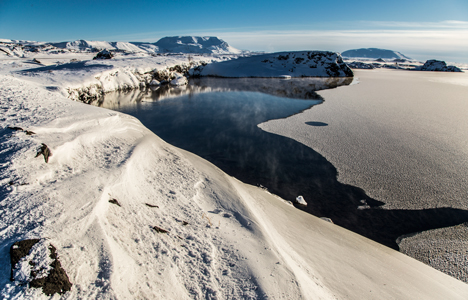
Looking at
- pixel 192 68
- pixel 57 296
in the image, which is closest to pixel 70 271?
pixel 57 296

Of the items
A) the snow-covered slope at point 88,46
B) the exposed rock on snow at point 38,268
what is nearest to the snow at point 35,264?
the exposed rock on snow at point 38,268

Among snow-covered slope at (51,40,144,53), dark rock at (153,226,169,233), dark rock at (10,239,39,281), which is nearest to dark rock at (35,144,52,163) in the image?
dark rock at (10,239,39,281)

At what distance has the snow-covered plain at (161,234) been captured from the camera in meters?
1.23

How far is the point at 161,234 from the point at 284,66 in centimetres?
2363

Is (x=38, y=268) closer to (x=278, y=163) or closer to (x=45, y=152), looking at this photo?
(x=45, y=152)

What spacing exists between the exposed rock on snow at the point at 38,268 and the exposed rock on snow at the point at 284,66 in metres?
20.8

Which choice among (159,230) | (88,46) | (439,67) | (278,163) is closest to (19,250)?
(159,230)

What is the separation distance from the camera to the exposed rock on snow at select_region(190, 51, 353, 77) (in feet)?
69.9

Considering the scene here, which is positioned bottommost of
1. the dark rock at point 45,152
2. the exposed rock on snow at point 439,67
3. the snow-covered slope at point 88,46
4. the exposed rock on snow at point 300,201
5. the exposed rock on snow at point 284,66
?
the exposed rock on snow at point 300,201

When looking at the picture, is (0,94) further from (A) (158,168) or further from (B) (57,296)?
(B) (57,296)

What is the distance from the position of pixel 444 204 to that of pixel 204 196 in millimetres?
2870

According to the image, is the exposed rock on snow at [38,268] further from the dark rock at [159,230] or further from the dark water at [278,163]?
the dark water at [278,163]

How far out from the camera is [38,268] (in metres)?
1.07

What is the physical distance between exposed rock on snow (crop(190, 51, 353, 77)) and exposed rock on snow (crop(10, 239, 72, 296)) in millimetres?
20843
